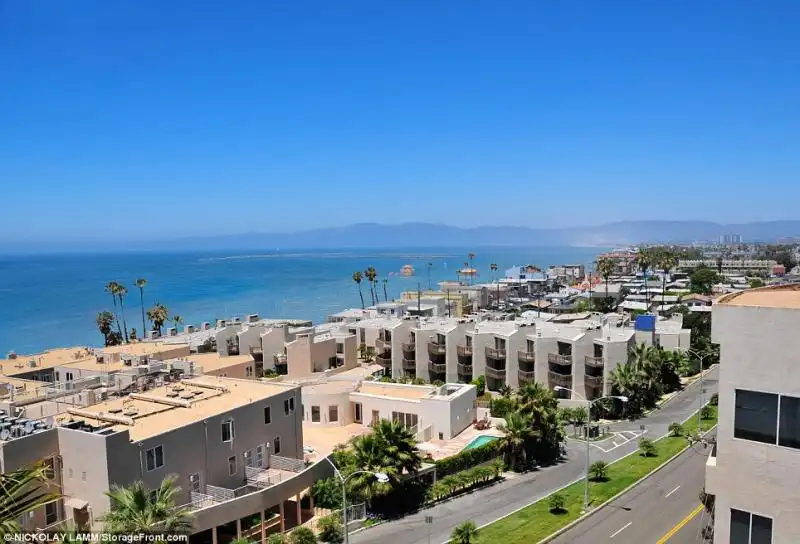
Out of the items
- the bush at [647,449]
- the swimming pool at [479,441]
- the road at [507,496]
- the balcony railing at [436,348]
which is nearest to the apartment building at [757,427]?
the road at [507,496]

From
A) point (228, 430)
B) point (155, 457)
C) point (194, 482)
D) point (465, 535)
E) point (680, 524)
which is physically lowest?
point (680, 524)

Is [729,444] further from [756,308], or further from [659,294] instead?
[659,294]

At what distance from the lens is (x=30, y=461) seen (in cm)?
2555

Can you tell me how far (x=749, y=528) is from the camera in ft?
37.9

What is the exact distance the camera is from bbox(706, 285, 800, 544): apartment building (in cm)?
1103

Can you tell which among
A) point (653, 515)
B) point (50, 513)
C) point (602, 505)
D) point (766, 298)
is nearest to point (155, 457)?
point (50, 513)

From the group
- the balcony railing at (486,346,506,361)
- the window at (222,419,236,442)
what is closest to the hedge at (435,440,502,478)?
the window at (222,419,236,442)

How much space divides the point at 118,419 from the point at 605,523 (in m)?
25.2

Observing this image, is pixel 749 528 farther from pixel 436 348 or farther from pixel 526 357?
pixel 436 348

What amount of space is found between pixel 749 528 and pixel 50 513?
26826 millimetres

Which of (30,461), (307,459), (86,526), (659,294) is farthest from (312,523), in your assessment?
(659,294)

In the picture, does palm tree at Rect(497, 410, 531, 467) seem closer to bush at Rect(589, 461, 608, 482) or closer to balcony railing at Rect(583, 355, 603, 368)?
bush at Rect(589, 461, 608, 482)

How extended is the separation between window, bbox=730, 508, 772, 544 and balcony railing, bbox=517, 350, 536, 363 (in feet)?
154

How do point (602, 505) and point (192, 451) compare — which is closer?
point (192, 451)
